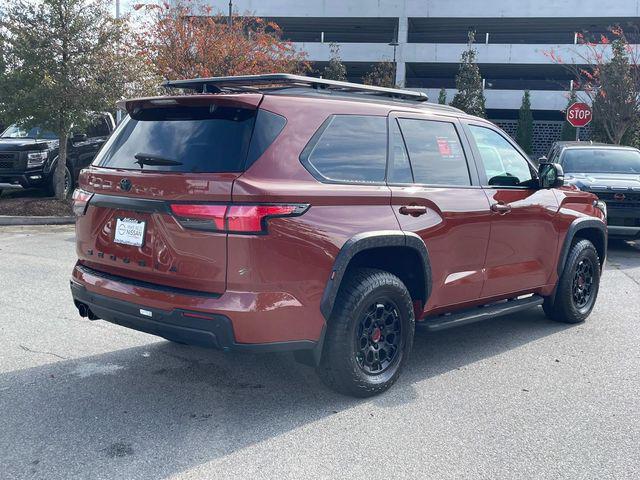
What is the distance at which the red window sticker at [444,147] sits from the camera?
15.5 ft

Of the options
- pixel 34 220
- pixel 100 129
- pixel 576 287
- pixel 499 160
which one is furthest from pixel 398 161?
pixel 100 129

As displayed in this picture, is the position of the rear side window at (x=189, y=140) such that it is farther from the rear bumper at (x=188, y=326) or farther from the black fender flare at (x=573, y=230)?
the black fender flare at (x=573, y=230)

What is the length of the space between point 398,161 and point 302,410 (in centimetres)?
173

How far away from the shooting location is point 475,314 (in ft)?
16.1

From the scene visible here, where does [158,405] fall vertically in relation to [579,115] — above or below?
below

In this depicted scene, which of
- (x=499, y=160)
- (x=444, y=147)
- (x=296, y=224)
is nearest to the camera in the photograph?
(x=296, y=224)

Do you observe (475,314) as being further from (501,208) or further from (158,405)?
(158,405)

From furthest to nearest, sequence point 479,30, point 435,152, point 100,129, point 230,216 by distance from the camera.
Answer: point 479,30, point 100,129, point 435,152, point 230,216

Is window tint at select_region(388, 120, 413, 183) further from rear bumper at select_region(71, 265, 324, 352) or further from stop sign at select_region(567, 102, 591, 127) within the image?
stop sign at select_region(567, 102, 591, 127)

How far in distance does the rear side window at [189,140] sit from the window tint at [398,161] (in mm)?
1091

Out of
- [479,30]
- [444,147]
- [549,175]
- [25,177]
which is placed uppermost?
[479,30]

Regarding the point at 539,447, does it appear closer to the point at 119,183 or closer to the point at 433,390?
Answer: the point at 433,390

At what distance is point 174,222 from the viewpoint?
354 cm

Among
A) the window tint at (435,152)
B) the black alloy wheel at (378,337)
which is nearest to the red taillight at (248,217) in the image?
the black alloy wheel at (378,337)
